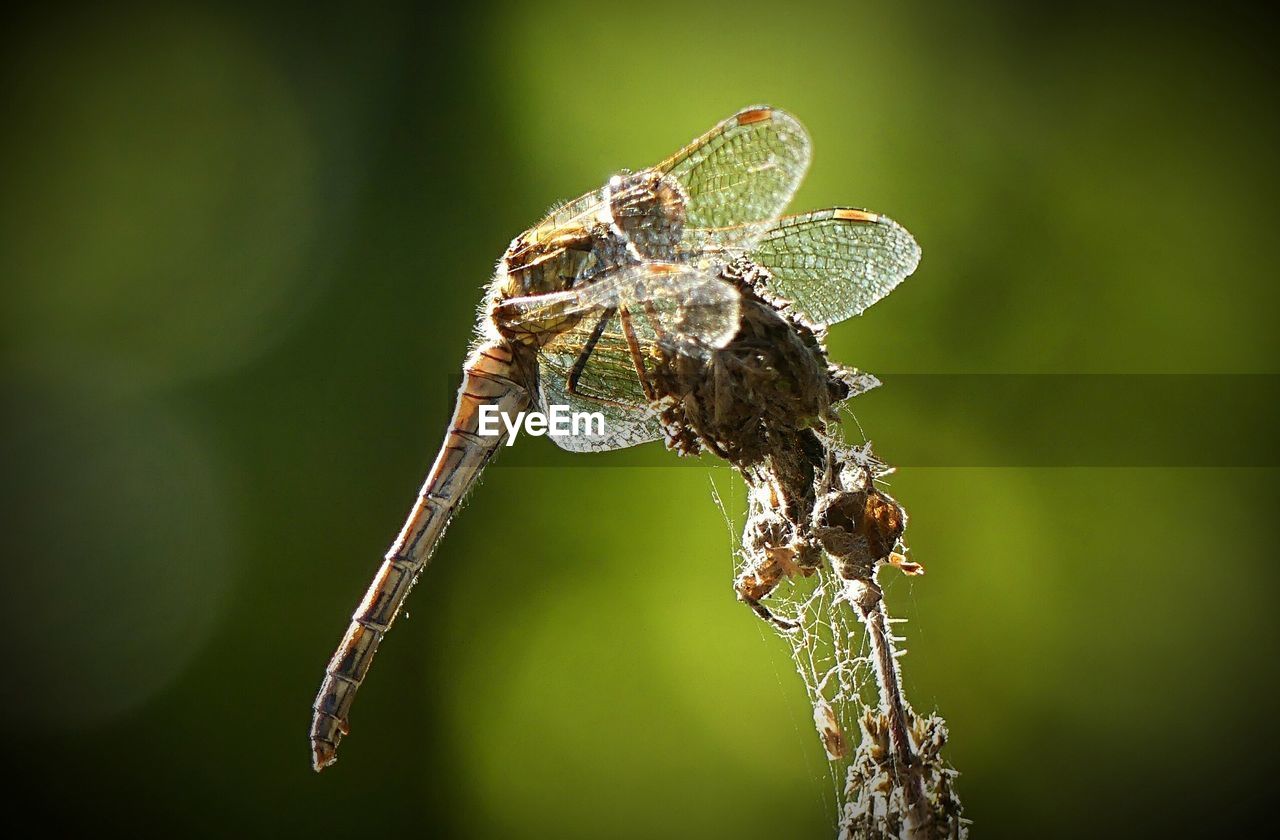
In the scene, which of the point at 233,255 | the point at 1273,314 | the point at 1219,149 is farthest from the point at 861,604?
the point at 233,255

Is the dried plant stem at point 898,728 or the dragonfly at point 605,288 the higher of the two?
the dragonfly at point 605,288

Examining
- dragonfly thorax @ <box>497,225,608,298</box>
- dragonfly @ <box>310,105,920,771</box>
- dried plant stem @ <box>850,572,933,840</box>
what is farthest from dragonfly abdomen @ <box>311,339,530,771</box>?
dried plant stem @ <box>850,572,933,840</box>

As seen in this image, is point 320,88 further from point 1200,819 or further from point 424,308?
point 1200,819

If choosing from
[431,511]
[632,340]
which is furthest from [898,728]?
[431,511]

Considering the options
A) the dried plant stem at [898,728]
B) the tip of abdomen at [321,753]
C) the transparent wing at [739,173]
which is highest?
the transparent wing at [739,173]

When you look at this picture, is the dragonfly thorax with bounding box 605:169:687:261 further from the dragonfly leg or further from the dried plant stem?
the dried plant stem

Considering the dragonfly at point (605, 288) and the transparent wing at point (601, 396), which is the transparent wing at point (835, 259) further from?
the transparent wing at point (601, 396)

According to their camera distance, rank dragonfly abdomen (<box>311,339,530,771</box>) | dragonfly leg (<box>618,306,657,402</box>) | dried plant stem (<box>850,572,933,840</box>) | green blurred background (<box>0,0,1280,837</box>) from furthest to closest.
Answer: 1. green blurred background (<box>0,0,1280,837</box>)
2. dragonfly abdomen (<box>311,339,530,771</box>)
3. dragonfly leg (<box>618,306,657,402</box>)
4. dried plant stem (<box>850,572,933,840</box>)

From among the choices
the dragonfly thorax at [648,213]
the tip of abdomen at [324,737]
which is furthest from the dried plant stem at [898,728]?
the tip of abdomen at [324,737]
